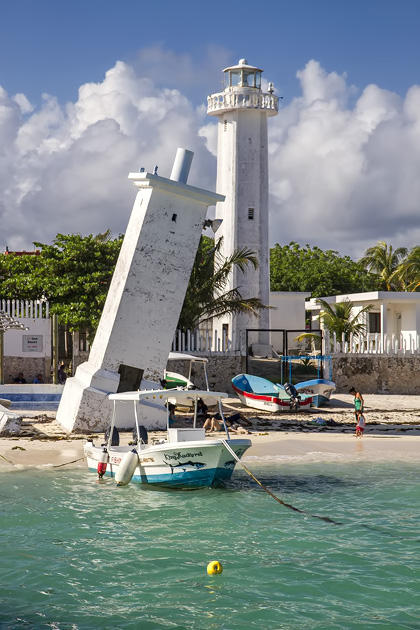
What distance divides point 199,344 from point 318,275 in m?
29.0

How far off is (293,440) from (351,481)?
4.44 metres

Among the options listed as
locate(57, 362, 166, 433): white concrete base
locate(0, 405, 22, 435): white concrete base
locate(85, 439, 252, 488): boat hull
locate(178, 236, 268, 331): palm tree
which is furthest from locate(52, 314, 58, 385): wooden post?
locate(85, 439, 252, 488): boat hull

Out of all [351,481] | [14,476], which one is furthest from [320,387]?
[14,476]

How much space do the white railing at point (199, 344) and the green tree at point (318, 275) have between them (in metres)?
27.5

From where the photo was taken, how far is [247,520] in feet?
46.1

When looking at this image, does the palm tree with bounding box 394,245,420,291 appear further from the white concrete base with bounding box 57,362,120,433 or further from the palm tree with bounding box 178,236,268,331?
the white concrete base with bounding box 57,362,120,433

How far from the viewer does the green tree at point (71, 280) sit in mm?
32688

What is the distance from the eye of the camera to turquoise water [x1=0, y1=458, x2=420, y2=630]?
9922 millimetres

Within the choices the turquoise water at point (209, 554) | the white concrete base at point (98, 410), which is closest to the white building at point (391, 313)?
the white concrete base at point (98, 410)

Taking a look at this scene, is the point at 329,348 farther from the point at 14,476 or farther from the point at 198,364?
the point at 14,476

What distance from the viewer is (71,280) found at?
113 ft

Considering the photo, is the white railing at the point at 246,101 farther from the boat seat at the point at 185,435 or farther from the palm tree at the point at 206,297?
the boat seat at the point at 185,435

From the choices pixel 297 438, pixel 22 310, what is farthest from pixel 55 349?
pixel 297 438

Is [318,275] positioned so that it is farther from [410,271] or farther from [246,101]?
[246,101]
